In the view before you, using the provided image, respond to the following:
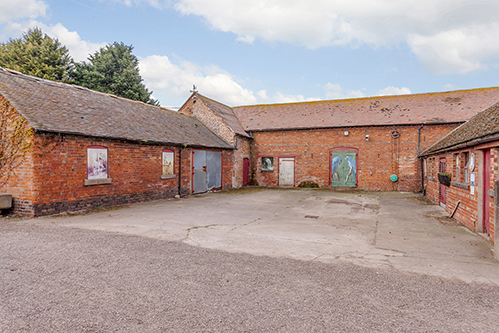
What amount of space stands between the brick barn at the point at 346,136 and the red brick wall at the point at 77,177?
28.8 feet

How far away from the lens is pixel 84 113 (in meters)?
11.8

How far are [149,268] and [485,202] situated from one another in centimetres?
797

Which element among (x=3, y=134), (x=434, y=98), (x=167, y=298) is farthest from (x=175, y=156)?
(x=434, y=98)

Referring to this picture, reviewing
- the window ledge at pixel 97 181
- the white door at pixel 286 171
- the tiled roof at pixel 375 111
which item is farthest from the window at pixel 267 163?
the window ledge at pixel 97 181

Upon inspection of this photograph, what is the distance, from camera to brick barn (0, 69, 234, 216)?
932 centimetres

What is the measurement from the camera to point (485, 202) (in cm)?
733

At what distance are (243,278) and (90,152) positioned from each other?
8897mm

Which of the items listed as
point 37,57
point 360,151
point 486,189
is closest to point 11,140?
point 486,189

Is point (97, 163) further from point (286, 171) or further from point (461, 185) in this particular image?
point (286, 171)

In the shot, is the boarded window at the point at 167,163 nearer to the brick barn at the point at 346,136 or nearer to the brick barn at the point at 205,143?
the brick barn at the point at 205,143

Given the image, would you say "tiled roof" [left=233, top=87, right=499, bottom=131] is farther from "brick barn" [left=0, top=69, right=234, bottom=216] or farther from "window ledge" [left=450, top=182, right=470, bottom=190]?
"window ledge" [left=450, top=182, right=470, bottom=190]

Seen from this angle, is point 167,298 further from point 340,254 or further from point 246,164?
point 246,164

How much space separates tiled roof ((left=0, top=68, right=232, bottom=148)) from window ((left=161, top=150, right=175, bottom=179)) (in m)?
0.67

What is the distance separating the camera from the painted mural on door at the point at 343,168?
20984 millimetres
